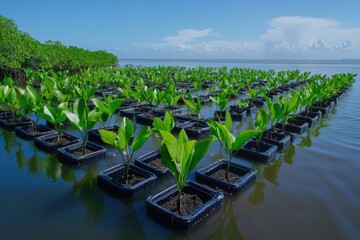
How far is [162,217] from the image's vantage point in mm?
2145

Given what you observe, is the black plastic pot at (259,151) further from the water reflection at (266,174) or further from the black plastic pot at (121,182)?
the black plastic pot at (121,182)

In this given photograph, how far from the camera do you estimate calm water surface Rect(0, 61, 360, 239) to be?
2.07 metres

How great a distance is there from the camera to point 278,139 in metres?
4.04

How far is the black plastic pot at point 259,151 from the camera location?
3.36 meters

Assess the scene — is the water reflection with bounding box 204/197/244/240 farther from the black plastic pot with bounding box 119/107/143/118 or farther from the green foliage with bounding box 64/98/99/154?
the black plastic pot with bounding box 119/107/143/118

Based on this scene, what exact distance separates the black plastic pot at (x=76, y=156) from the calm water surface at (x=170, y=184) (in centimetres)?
9

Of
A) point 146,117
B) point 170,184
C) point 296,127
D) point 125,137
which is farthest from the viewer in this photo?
point 146,117

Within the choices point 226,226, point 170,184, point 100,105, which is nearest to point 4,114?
point 100,105

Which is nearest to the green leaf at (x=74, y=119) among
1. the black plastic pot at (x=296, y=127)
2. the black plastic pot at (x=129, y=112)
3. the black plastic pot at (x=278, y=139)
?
the black plastic pot at (x=278, y=139)

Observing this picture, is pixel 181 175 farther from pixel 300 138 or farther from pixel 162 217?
pixel 300 138

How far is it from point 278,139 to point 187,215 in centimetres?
243

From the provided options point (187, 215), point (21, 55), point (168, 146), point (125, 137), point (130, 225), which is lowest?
point (130, 225)

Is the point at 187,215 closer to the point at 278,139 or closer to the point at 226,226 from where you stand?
the point at 226,226

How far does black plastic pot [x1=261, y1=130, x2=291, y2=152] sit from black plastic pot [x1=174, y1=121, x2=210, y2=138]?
90cm
